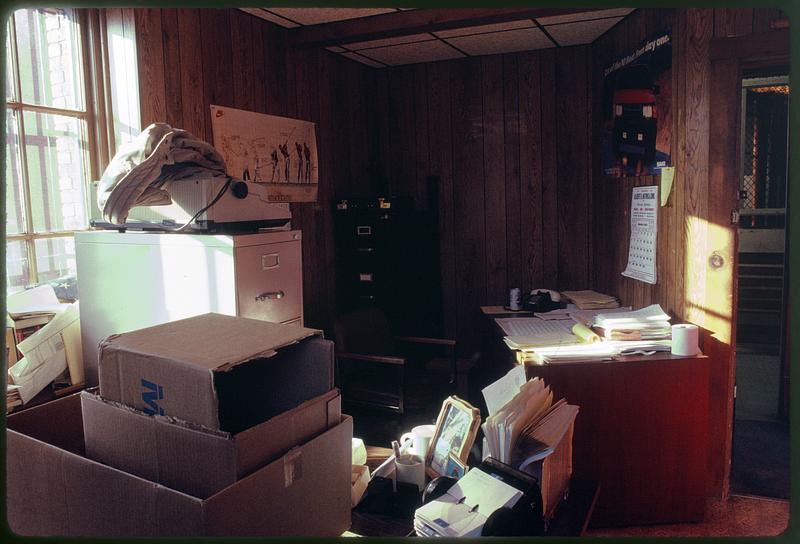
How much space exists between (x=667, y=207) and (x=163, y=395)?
2712 millimetres

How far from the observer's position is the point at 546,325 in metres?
3.24

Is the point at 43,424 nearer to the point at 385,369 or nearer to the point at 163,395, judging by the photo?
the point at 163,395

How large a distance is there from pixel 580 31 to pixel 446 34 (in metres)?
0.85

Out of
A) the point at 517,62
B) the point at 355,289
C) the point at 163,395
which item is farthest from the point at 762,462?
the point at 163,395

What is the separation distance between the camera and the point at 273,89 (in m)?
3.71

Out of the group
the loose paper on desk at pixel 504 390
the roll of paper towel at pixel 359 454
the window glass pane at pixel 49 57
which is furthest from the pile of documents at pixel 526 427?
the window glass pane at pixel 49 57

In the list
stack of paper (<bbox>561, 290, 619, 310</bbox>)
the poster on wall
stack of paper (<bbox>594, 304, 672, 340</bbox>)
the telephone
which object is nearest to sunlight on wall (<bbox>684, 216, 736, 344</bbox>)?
stack of paper (<bbox>594, 304, 672, 340</bbox>)

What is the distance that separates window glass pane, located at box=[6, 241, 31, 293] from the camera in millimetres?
2477

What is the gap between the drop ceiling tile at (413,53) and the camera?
13.9ft

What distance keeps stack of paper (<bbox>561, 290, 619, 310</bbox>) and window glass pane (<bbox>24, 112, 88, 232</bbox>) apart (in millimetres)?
2662

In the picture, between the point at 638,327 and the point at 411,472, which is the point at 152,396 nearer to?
the point at 411,472

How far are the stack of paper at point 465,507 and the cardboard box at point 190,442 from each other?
0.28 meters

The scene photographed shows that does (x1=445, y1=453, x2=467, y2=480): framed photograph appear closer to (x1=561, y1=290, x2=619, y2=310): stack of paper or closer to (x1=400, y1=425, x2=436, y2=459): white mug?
(x1=400, y1=425, x2=436, y2=459): white mug

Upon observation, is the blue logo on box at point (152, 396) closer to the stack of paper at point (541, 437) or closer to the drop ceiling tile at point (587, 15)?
the stack of paper at point (541, 437)
